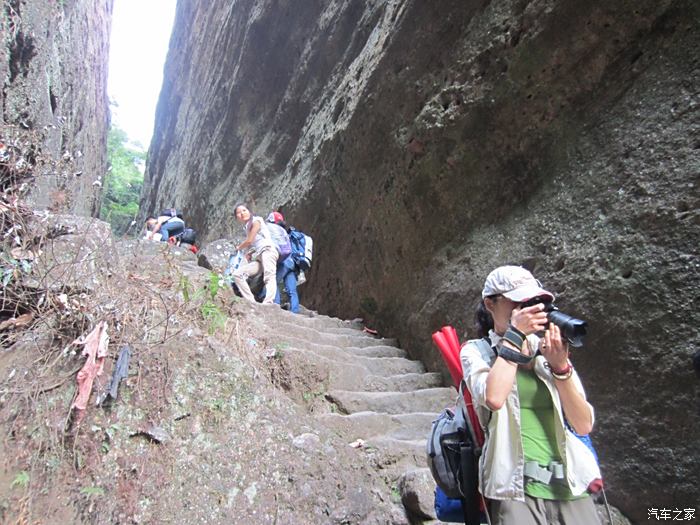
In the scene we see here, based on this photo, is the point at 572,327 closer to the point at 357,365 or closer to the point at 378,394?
the point at 378,394

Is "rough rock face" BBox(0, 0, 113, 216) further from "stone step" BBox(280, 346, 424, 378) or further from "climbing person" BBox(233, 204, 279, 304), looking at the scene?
"stone step" BBox(280, 346, 424, 378)

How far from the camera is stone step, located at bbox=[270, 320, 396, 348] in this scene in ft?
17.1

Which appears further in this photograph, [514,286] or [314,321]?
[314,321]

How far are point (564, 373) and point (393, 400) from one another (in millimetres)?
2725

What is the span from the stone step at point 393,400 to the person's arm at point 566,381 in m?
2.52

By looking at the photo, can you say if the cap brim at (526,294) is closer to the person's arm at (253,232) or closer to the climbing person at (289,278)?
the person's arm at (253,232)

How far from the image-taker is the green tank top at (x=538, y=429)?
166cm

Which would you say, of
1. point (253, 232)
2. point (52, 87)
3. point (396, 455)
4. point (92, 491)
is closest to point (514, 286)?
point (396, 455)

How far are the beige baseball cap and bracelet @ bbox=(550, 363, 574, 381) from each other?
28 centimetres

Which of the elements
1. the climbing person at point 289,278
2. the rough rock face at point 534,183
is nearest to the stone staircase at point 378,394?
the rough rock face at point 534,183

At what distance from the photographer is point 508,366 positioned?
168cm

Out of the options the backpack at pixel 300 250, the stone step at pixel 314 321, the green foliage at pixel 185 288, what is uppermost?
the green foliage at pixel 185 288

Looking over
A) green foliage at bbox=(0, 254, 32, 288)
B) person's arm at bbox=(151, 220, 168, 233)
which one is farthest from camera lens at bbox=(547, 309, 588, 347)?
person's arm at bbox=(151, 220, 168, 233)

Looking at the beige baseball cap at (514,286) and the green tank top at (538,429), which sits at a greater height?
the beige baseball cap at (514,286)
